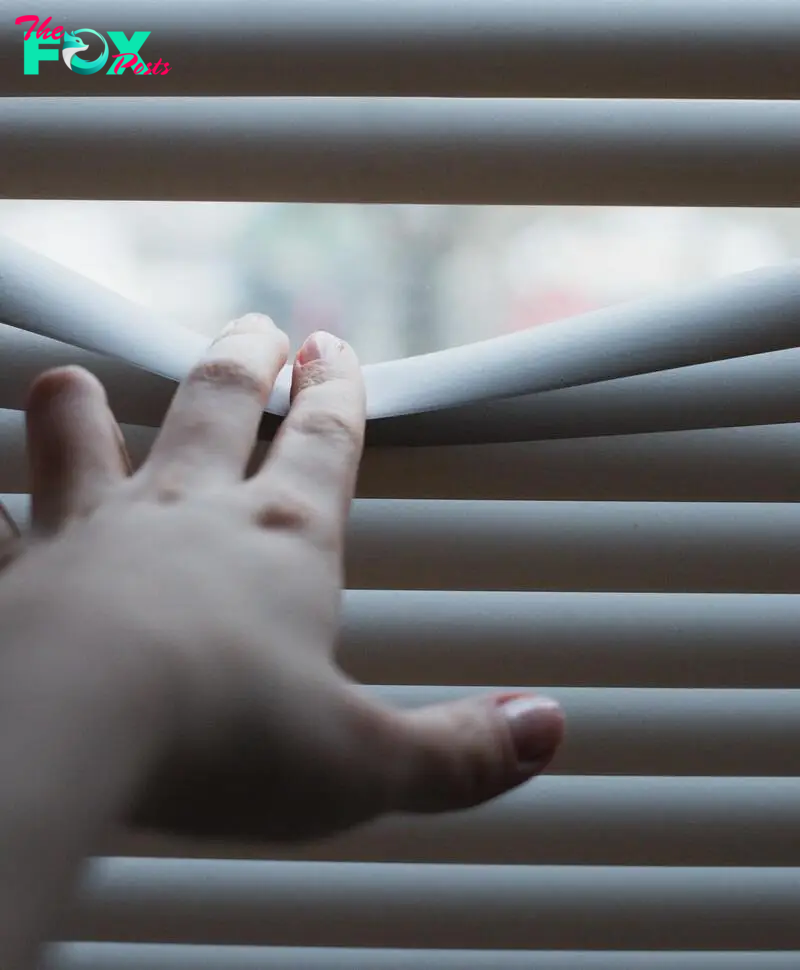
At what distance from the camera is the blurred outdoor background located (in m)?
0.66

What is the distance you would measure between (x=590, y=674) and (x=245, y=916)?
0.34 m

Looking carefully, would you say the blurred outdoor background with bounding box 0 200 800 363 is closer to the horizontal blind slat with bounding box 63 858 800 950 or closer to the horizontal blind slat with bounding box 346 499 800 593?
the horizontal blind slat with bounding box 346 499 800 593

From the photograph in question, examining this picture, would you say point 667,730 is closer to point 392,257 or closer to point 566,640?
point 566,640

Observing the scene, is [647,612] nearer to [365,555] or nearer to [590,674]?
[590,674]

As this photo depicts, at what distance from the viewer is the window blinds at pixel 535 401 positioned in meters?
0.55

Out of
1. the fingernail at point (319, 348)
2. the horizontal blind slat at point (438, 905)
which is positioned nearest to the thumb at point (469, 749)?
the fingernail at point (319, 348)

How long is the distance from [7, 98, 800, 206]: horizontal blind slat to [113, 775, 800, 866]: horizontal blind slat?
1.49 ft

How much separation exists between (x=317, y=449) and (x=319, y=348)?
Answer: 91mm

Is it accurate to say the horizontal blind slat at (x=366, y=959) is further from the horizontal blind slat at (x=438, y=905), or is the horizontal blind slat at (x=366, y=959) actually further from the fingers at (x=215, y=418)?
the fingers at (x=215, y=418)

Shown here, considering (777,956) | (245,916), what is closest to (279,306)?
(245,916)

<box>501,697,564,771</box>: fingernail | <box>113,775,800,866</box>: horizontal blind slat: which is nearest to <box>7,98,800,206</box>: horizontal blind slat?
<box>501,697,564,771</box>: fingernail

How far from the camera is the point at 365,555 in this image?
2.05ft

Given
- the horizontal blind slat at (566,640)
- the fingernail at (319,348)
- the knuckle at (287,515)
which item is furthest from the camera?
the horizontal blind slat at (566,640)

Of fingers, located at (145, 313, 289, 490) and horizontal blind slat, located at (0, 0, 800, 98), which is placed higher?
horizontal blind slat, located at (0, 0, 800, 98)
